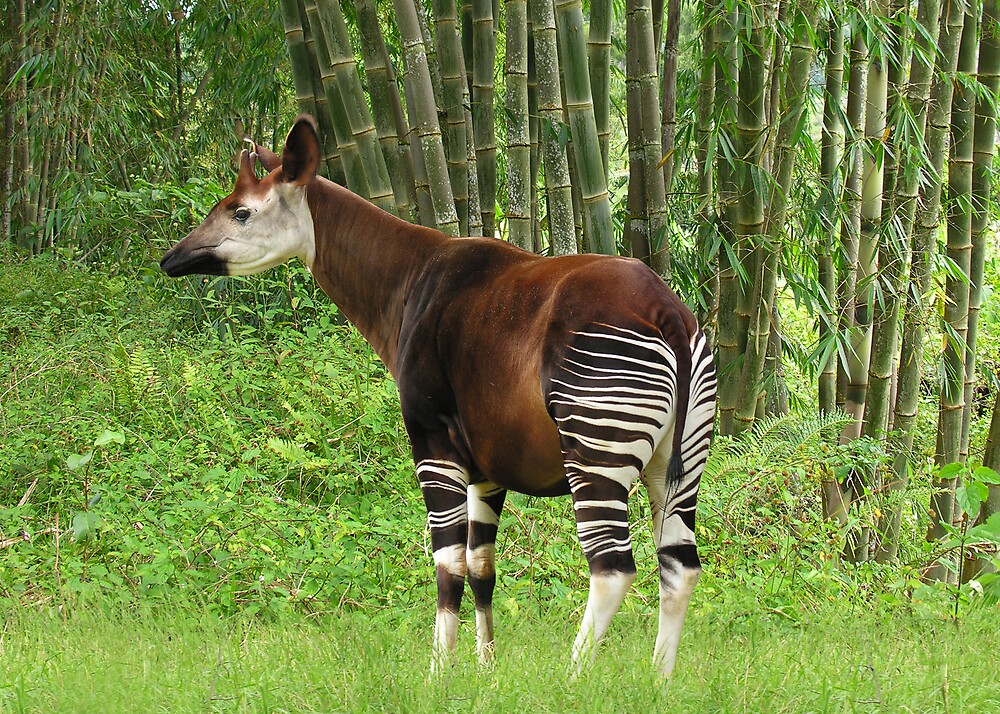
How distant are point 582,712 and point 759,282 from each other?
226 cm

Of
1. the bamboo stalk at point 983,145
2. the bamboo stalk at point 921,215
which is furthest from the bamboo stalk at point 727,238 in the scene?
the bamboo stalk at point 983,145

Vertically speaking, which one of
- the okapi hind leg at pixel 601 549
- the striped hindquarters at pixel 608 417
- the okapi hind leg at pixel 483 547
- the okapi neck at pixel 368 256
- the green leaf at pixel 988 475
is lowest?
the green leaf at pixel 988 475

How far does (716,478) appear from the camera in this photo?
12.1ft

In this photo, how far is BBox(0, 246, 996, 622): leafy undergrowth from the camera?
3.29 m

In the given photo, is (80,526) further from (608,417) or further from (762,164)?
(762,164)

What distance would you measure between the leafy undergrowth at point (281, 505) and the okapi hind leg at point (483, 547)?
1.43 ft

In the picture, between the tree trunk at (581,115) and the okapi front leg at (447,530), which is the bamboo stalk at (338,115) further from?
the okapi front leg at (447,530)

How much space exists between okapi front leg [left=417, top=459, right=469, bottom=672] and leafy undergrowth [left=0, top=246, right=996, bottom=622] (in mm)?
528

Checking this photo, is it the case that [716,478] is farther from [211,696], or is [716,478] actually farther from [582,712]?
[211,696]

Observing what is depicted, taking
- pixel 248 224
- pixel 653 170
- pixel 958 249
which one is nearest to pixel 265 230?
pixel 248 224

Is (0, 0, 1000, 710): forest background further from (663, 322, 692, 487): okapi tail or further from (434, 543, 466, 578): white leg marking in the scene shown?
(663, 322, 692, 487): okapi tail

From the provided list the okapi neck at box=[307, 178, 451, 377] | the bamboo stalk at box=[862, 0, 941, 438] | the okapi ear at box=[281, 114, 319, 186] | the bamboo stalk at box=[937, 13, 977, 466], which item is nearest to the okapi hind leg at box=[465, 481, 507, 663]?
the okapi neck at box=[307, 178, 451, 377]

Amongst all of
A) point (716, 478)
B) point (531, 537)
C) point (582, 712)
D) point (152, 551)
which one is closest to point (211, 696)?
point (582, 712)

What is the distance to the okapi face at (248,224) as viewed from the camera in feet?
9.13
